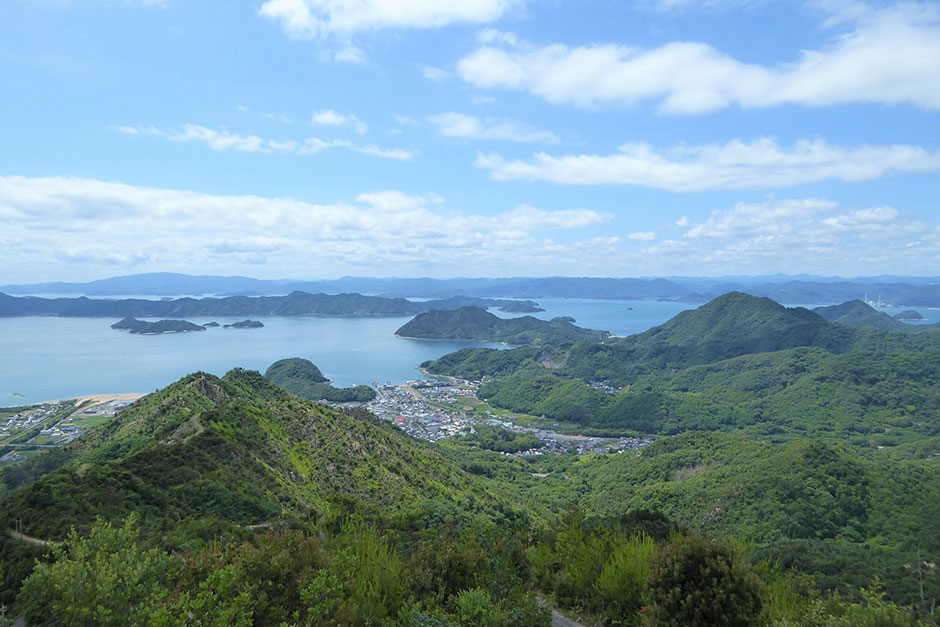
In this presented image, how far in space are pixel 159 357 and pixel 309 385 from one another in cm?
5939

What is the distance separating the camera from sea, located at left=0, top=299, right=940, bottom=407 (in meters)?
107

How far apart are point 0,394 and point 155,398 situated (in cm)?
8129

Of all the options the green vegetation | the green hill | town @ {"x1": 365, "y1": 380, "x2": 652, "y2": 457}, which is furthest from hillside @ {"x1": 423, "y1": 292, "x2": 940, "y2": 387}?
the green hill

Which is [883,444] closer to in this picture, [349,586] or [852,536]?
[852,536]

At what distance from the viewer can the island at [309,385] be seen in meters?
104

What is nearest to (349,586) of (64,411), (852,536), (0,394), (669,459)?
(852,536)

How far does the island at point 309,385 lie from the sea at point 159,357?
6979 mm

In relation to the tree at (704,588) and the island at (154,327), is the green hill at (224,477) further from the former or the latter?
the island at (154,327)

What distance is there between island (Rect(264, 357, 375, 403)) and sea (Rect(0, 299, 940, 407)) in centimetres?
698

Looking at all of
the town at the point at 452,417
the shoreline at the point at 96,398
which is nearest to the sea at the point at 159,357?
the shoreline at the point at 96,398

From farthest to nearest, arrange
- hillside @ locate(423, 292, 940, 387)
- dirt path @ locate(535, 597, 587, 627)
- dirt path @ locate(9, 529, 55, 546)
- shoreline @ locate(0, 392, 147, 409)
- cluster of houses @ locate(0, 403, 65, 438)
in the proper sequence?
1. hillside @ locate(423, 292, 940, 387)
2. shoreline @ locate(0, 392, 147, 409)
3. cluster of houses @ locate(0, 403, 65, 438)
4. dirt path @ locate(9, 529, 55, 546)
5. dirt path @ locate(535, 597, 587, 627)

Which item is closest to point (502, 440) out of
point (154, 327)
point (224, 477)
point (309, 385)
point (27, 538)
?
point (309, 385)

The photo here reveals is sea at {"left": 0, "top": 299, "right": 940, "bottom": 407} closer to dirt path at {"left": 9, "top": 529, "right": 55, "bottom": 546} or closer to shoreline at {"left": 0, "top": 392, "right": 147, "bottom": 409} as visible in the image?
shoreline at {"left": 0, "top": 392, "right": 147, "bottom": 409}

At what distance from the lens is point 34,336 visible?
576ft
